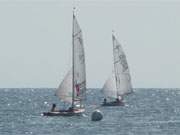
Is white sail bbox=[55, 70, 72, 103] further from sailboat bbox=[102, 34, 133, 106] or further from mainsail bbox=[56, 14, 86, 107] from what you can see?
sailboat bbox=[102, 34, 133, 106]

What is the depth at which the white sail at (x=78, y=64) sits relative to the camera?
355 feet

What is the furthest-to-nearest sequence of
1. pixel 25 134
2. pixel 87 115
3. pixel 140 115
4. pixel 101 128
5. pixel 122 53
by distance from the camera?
pixel 122 53 < pixel 140 115 < pixel 87 115 < pixel 101 128 < pixel 25 134

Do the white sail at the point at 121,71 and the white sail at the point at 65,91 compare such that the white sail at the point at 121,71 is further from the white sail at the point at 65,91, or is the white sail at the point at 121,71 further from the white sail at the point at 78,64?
the white sail at the point at 65,91

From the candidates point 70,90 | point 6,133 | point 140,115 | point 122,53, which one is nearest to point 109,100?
point 122,53

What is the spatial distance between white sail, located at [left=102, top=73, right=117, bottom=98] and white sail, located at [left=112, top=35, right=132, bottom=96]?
811mm

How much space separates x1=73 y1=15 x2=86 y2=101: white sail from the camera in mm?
108062

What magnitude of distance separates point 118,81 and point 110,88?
10.1 ft

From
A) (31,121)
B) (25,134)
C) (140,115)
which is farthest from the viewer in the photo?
(140,115)

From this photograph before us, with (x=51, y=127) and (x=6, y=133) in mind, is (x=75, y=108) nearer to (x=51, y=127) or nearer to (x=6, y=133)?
(x=51, y=127)

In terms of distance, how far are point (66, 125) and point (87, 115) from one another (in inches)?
559

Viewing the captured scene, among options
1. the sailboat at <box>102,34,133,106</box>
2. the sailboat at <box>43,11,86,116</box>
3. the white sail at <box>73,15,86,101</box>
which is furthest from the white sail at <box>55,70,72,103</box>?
→ the sailboat at <box>102,34,133,106</box>

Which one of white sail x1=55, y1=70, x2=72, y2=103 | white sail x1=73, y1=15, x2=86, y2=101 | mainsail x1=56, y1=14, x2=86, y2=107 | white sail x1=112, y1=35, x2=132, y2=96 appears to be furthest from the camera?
white sail x1=112, y1=35, x2=132, y2=96

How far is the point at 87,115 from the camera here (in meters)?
114

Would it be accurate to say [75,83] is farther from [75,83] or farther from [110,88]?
[110,88]
